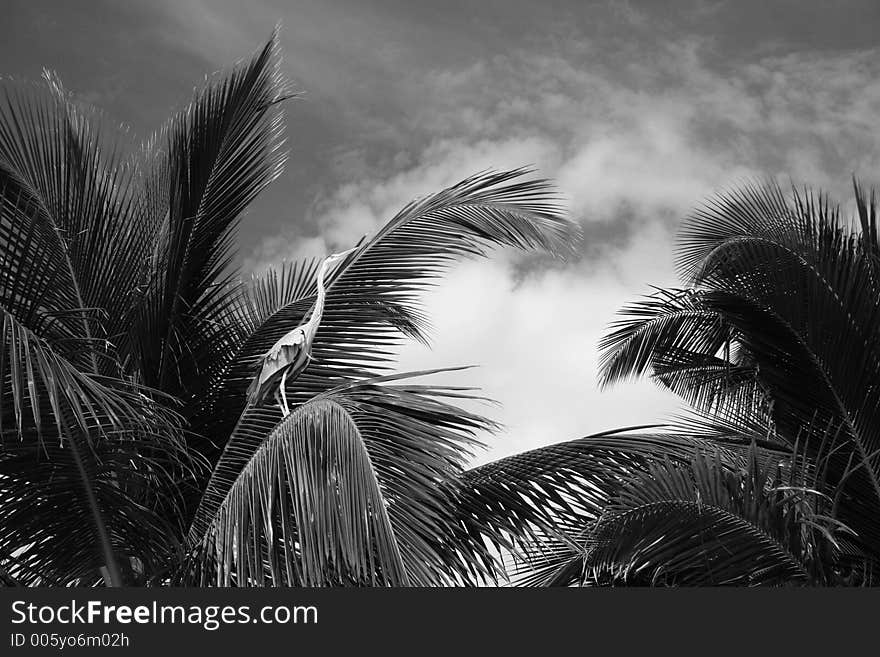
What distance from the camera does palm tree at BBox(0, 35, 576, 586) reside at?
14.2 ft

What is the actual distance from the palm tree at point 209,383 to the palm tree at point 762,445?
0.63 m

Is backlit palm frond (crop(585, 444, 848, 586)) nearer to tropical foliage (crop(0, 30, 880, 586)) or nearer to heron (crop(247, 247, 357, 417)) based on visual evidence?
tropical foliage (crop(0, 30, 880, 586))

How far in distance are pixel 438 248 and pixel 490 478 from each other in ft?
5.11

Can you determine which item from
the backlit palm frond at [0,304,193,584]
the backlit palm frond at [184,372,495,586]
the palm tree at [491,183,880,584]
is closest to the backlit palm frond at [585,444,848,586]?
the palm tree at [491,183,880,584]

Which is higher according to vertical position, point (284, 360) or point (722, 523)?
point (284, 360)

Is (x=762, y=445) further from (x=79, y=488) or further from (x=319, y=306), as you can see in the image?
(x=79, y=488)

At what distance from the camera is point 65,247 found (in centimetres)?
593

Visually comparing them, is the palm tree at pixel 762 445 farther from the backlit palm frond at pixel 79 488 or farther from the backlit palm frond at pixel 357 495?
the backlit palm frond at pixel 79 488

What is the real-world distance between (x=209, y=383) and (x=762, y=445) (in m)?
3.97

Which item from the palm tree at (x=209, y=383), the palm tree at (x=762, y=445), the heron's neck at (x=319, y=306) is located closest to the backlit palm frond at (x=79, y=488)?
the palm tree at (x=209, y=383)

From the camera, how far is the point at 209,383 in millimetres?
6242

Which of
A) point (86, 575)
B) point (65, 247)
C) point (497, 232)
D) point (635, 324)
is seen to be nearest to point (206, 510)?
point (86, 575)

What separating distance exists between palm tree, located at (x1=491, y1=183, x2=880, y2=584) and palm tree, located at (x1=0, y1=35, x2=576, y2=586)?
631mm

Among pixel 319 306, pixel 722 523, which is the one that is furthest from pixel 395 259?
pixel 722 523
